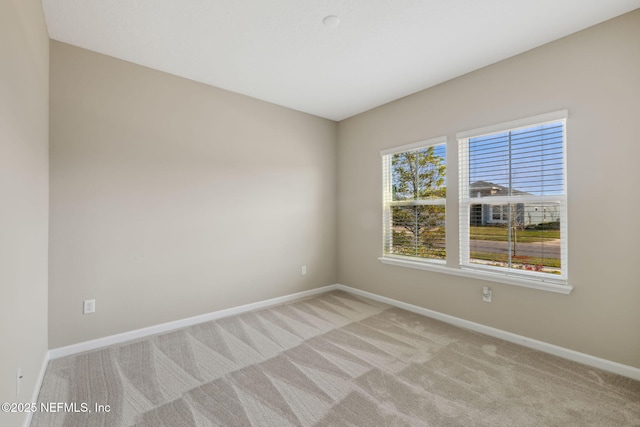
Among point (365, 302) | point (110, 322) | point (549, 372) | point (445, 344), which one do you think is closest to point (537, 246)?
point (549, 372)

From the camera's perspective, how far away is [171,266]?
300cm

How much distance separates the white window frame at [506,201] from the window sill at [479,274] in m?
0.01

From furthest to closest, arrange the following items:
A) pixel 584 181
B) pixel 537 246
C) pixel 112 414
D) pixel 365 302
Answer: pixel 365 302, pixel 537 246, pixel 584 181, pixel 112 414

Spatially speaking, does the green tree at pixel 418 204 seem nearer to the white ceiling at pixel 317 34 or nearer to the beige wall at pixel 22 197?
the white ceiling at pixel 317 34

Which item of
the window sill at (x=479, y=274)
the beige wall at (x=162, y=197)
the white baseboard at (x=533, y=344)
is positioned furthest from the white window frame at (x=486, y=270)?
the beige wall at (x=162, y=197)

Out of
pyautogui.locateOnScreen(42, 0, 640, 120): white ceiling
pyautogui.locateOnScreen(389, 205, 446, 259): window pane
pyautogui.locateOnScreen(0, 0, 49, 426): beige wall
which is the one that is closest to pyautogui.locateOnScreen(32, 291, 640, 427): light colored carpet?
pyautogui.locateOnScreen(0, 0, 49, 426): beige wall

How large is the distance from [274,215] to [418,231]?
6.17 feet

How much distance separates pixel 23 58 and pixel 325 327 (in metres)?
3.08

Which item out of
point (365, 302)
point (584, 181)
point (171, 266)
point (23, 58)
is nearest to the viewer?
point (23, 58)

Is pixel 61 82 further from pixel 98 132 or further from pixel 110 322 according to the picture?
pixel 110 322

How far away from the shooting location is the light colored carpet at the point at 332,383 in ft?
5.65

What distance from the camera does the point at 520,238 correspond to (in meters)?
2.69

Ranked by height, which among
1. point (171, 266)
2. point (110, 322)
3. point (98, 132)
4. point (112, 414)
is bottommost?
point (112, 414)

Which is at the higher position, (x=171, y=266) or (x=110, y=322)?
(x=171, y=266)
